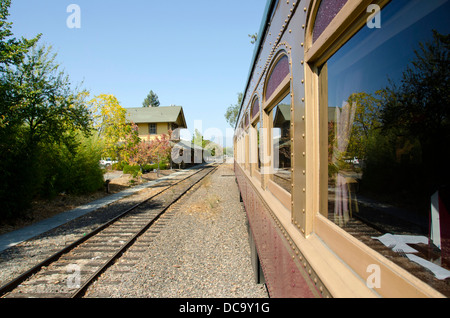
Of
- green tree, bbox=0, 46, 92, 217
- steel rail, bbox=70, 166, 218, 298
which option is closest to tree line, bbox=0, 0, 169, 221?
green tree, bbox=0, 46, 92, 217

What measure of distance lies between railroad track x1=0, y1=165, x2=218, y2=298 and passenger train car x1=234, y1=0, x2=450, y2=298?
3565 mm

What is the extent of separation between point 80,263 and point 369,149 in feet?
16.5

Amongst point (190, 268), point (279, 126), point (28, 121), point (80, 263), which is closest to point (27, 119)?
point (28, 121)

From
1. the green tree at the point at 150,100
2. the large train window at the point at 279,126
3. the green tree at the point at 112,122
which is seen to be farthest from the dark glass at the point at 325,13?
the green tree at the point at 150,100

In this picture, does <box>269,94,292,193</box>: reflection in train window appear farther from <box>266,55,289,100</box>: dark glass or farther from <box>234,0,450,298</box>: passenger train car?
<box>234,0,450,298</box>: passenger train car

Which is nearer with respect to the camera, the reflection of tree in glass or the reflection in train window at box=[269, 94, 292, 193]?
the reflection of tree in glass

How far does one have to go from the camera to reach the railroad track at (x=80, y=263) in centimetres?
373

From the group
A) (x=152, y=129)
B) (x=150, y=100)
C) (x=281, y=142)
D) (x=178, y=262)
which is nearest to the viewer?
(x=281, y=142)

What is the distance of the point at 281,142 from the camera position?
98.3 inches

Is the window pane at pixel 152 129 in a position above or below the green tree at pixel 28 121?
above

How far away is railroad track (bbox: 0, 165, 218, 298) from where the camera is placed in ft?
12.2

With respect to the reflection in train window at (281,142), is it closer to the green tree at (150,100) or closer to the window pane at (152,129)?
the window pane at (152,129)

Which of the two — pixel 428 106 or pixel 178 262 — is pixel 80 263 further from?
pixel 428 106

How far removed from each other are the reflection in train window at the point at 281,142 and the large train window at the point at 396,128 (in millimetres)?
670
